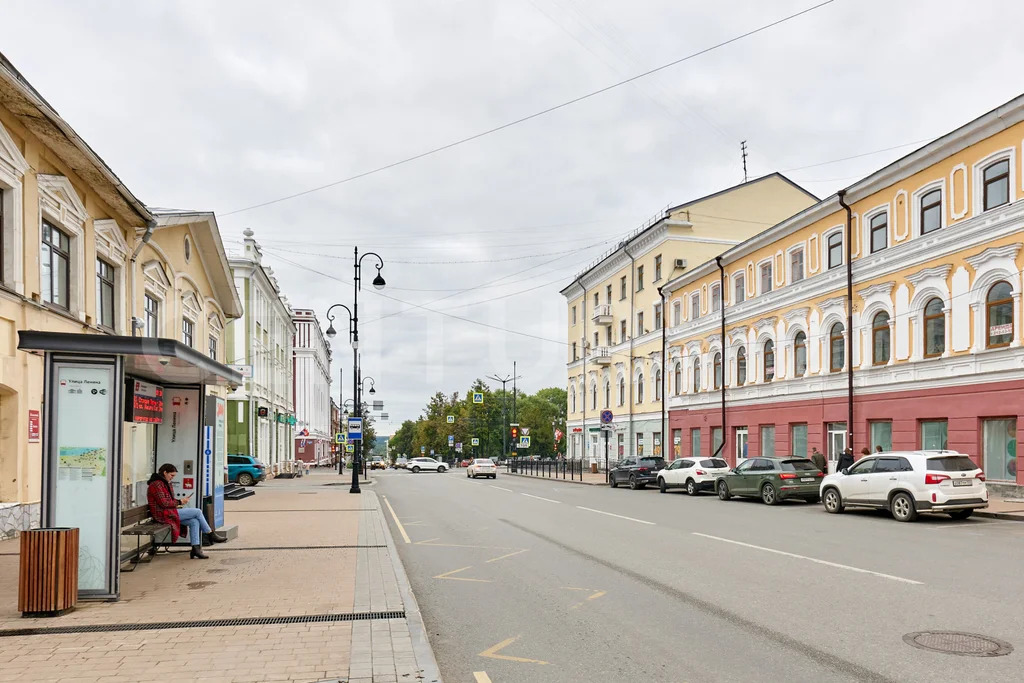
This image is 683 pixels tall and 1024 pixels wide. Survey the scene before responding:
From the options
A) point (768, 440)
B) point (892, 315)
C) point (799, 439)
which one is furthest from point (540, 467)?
point (892, 315)

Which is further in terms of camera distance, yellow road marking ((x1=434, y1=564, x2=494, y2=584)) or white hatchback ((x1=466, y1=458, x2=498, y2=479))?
white hatchback ((x1=466, y1=458, x2=498, y2=479))

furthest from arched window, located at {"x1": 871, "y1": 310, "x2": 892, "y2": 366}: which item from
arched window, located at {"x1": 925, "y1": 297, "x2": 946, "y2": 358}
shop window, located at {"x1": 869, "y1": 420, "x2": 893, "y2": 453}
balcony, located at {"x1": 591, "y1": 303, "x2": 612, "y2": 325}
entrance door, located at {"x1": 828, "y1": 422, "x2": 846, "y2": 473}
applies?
balcony, located at {"x1": 591, "y1": 303, "x2": 612, "y2": 325}

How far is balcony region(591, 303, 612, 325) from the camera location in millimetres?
57656

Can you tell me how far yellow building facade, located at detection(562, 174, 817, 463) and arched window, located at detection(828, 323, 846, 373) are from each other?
10.7 metres

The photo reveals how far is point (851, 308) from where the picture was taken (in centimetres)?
2956

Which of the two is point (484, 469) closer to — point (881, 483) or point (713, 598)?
point (881, 483)

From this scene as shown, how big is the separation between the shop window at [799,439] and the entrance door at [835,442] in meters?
1.59

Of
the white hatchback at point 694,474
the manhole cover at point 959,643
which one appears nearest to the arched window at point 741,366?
the white hatchback at point 694,474

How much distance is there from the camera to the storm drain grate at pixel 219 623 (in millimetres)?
7161

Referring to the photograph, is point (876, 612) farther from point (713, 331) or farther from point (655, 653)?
point (713, 331)

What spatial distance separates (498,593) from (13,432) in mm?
9912

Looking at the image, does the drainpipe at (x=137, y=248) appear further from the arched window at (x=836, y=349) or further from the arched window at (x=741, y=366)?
the arched window at (x=741, y=366)

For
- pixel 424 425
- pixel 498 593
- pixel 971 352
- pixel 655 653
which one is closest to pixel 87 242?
pixel 498 593

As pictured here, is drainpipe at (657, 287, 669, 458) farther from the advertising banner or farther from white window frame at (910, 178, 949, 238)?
the advertising banner
